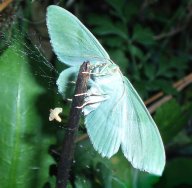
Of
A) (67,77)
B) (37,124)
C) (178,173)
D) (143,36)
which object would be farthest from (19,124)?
(143,36)

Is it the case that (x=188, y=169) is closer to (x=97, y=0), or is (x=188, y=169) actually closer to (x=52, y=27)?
(x=52, y=27)

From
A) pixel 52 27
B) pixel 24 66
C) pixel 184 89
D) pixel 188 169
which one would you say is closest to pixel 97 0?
pixel 184 89

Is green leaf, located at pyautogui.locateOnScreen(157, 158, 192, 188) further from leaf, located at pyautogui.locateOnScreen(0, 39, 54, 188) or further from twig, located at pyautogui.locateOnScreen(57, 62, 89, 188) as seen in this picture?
twig, located at pyautogui.locateOnScreen(57, 62, 89, 188)

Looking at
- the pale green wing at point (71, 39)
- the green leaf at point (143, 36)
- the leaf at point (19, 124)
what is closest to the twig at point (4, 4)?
the leaf at point (19, 124)

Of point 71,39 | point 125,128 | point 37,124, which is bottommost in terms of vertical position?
point 37,124

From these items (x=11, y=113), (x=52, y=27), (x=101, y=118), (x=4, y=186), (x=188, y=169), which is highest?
(x=52, y=27)

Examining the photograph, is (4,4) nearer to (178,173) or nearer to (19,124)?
(19,124)
